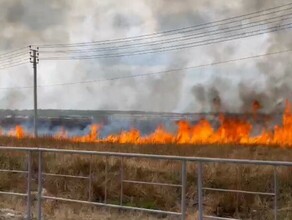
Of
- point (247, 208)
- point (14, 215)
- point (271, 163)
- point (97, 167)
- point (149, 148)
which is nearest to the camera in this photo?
point (271, 163)

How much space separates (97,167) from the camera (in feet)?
39.3

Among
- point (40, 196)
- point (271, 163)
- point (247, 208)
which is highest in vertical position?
point (271, 163)

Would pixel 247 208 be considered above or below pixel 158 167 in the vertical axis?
below

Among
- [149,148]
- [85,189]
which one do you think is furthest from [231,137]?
[85,189]

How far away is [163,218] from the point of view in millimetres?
10531

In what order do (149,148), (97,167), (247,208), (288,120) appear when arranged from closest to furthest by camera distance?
(97,167), (247,208), (149,148), (288,120)

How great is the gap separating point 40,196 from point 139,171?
6.77m

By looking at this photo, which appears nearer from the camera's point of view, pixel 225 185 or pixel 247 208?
pixel 247 208

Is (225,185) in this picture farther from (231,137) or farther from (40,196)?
(231,137)

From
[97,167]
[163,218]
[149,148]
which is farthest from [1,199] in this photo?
[149,148]

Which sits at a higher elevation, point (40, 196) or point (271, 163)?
point (271, 163)

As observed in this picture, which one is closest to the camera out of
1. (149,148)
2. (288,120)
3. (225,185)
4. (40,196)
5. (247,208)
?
(40,196)

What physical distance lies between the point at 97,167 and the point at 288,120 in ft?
123

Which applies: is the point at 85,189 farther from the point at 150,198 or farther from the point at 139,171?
the point at 139,171
